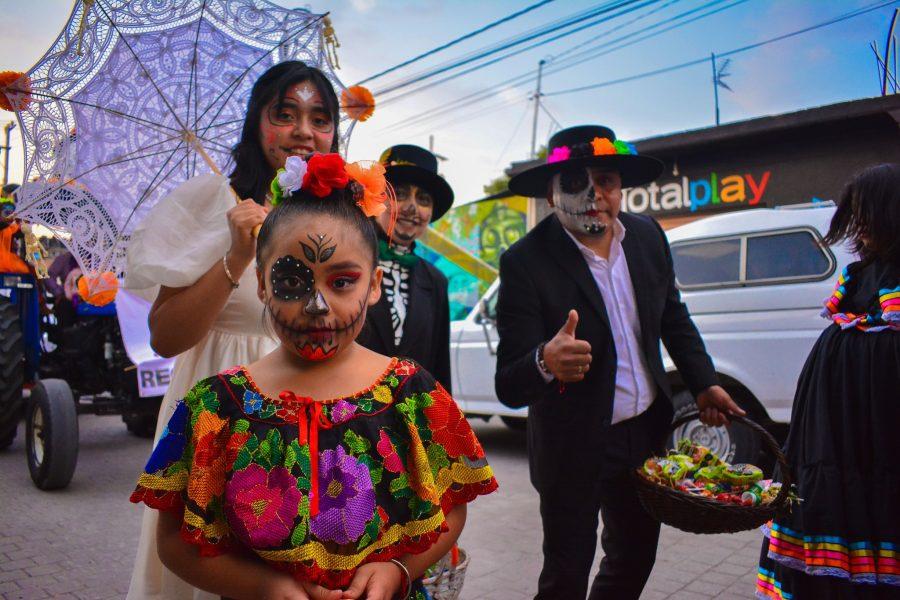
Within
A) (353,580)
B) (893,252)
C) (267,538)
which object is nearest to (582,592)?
(353,580)

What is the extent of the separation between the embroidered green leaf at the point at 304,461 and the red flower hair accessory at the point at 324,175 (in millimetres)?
586

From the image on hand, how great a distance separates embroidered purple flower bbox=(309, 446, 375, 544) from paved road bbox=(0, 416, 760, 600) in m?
2.63

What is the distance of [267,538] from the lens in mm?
1396

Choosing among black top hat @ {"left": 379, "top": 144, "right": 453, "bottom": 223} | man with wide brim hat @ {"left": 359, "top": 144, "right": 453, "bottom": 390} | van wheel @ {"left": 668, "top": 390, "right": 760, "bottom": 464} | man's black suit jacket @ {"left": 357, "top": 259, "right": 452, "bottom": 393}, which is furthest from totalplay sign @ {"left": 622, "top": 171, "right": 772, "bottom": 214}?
man's black suit jacket @ {"left": 357, "top": 259, "right": 452, "bottom": 393}

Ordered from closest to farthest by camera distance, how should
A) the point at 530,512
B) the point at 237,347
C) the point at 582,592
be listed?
the point at 237,347
the point at 582,592
the point at 530,512

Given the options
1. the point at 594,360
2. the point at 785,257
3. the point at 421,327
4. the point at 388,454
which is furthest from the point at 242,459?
the point at 785,257

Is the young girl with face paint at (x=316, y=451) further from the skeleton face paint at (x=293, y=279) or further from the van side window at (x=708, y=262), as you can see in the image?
the van side window at (x=708, y=262)

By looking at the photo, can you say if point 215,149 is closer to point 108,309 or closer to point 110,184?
point 110,184

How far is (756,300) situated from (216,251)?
4.87 m

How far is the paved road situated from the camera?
389 centimetres

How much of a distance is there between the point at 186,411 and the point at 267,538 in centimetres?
33

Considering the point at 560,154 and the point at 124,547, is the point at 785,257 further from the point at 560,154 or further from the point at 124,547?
the point at 124,547

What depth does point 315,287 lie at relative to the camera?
1.58 m

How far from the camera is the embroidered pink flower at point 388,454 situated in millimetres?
1511
